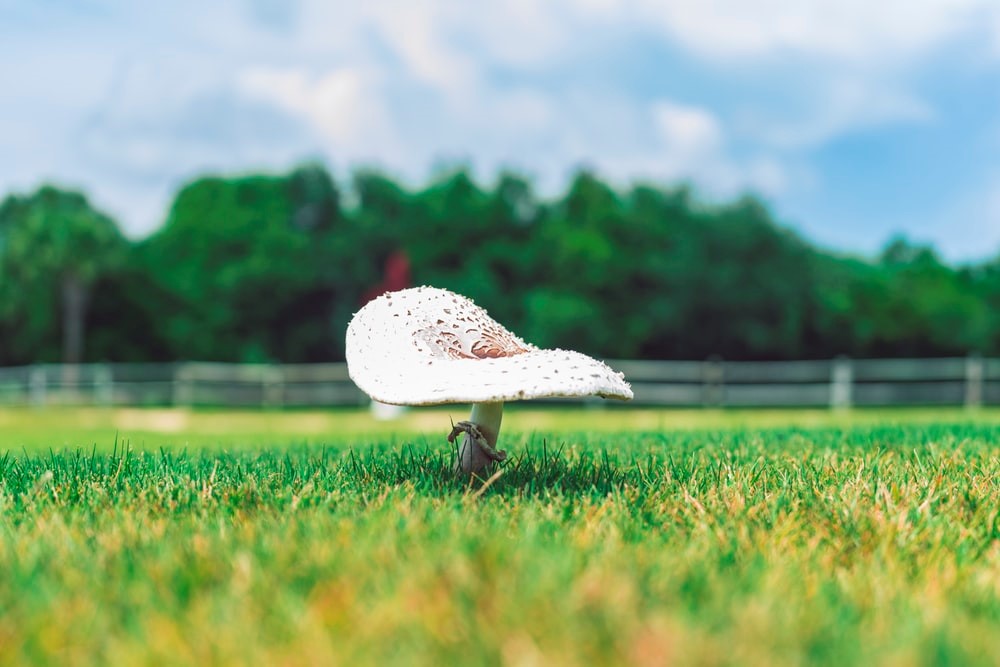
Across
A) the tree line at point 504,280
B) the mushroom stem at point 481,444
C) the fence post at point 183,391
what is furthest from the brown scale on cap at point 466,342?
the tree line at point 504,280

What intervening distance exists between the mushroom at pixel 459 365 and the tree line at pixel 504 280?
27.5m

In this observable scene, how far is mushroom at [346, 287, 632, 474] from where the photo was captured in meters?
2.97

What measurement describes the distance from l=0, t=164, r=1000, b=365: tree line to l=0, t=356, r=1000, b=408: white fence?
168 centimetres

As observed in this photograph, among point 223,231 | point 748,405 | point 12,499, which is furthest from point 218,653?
point 223,231

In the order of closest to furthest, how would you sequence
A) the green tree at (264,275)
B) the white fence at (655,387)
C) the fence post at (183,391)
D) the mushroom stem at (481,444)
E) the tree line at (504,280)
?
1. the mushroom stem at (481,444)
2. the white fence at (655,387)
3. the fence post at (183,391)
4. the tree line at (504,280)
5. the green tree at (264,275)

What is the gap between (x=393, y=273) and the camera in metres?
34.6

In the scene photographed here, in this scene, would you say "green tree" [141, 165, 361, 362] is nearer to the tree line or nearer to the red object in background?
the tree line

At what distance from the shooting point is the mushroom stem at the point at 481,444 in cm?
360

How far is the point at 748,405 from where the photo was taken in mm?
27984

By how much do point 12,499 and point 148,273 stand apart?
36673 millimetres

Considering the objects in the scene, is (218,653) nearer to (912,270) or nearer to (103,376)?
(103,376)

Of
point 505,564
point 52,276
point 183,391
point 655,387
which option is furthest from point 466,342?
point 52,276

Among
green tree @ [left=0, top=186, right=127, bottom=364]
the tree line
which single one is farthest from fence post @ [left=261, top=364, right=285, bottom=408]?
green tree @ [left=0, top=186, right=127, bottom=364]

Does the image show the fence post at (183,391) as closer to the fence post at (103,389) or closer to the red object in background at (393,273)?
the fence post at (103,389)
